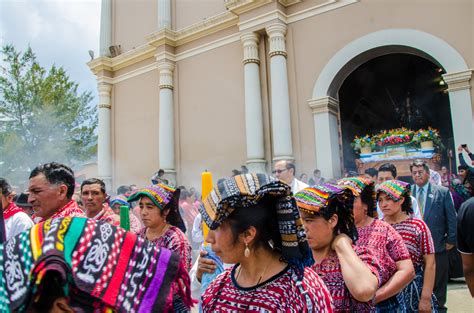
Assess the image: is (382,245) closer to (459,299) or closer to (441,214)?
(441,214)

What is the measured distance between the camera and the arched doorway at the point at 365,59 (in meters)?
7.88

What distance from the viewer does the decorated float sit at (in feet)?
29.8

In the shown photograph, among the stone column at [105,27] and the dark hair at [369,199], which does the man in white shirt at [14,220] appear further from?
the stone column at [105,27]

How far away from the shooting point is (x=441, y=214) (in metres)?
5.03

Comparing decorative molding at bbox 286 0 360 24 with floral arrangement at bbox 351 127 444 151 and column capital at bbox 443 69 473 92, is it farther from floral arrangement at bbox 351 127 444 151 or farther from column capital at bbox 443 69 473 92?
floral arrangement at bbox 351 127 444 151

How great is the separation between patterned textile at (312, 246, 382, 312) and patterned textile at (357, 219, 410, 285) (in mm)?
394

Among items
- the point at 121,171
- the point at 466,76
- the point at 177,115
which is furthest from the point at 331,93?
the point at 121,171

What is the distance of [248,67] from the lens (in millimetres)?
10328

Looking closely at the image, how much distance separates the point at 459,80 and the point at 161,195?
7215 millimetres

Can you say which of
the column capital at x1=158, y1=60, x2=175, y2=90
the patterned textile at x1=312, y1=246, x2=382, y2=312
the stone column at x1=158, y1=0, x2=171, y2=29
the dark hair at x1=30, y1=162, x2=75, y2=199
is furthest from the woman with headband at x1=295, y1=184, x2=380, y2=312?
the stone column at x1=158, y1=0, x2=171, y2=29

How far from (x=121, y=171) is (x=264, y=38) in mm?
7108

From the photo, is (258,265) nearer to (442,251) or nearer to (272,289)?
(272,289)

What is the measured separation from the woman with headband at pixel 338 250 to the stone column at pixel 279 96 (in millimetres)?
7186

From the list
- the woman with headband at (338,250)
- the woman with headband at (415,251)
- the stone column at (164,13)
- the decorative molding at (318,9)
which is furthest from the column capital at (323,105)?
the woman with headband at (338,250)
